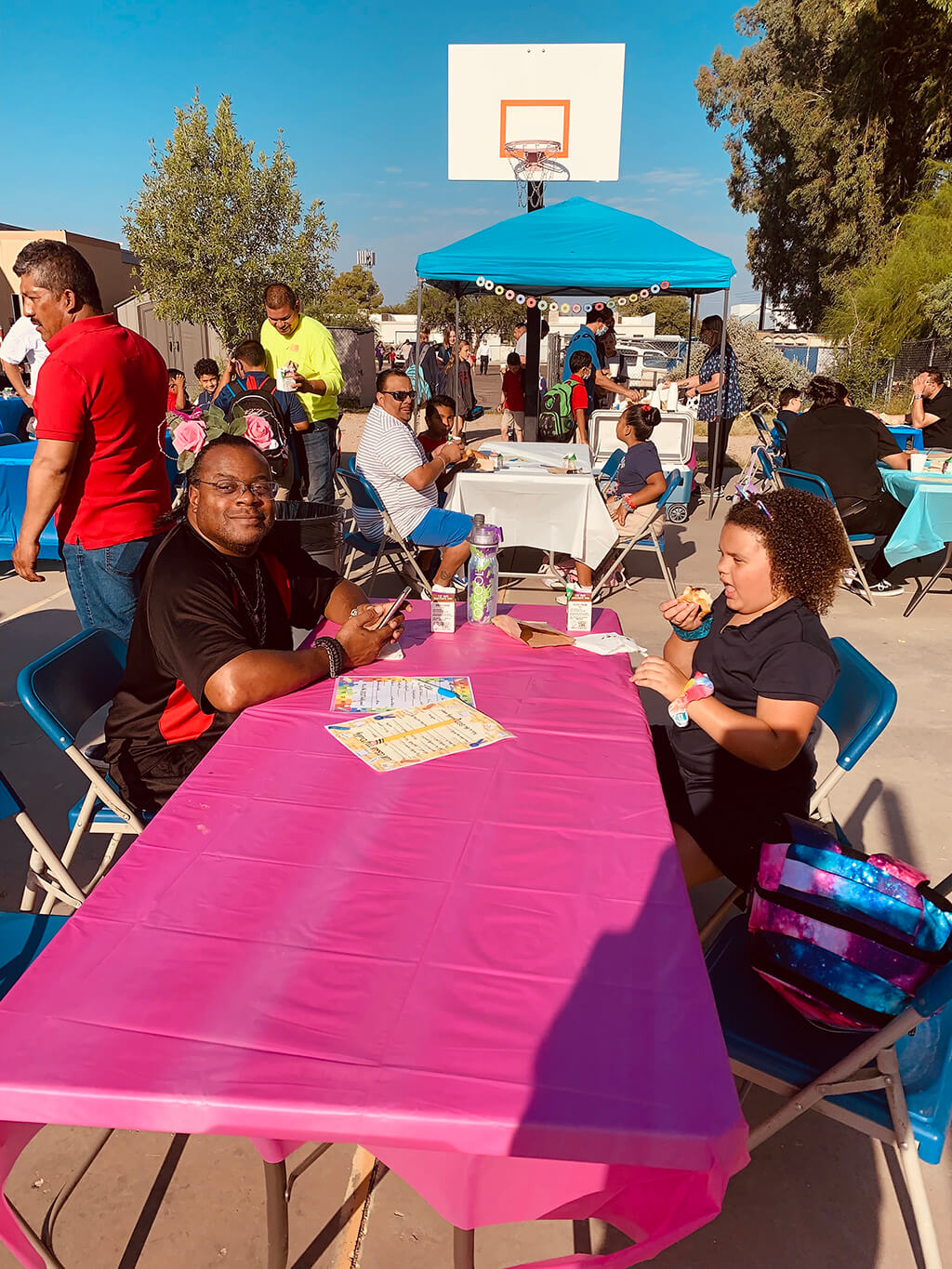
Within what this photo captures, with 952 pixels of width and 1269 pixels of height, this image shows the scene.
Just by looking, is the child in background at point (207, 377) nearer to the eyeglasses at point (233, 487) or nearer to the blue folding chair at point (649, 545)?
the blue folding chair at point (649, 545)

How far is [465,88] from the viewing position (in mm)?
13461

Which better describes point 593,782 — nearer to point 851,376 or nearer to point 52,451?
point 52,451

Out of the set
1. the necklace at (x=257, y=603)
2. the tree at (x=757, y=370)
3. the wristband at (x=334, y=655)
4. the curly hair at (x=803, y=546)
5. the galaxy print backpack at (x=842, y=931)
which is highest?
the tree at (x=757, y=370)

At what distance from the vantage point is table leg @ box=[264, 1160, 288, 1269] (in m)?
1.52

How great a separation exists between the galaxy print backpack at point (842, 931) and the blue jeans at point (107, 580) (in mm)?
2264

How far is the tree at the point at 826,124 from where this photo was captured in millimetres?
19469

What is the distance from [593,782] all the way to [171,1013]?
95 centimetres

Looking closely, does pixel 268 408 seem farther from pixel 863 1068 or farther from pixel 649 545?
pixel 863 1068

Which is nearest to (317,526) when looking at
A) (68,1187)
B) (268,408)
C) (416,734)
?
(268,408)

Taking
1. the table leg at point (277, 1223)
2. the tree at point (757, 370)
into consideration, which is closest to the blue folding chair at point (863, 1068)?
the table leg at point (277, 1223)

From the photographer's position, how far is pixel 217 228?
2216 cm

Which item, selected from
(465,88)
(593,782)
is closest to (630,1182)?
(593,782)

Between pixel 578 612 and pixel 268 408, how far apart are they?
3.21m

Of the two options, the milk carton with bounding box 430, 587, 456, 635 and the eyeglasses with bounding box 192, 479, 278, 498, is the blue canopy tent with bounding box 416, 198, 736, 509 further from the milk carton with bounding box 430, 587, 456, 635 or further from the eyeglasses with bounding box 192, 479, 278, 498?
the eyeglasses with bounding box 192, 479, 278, 498
